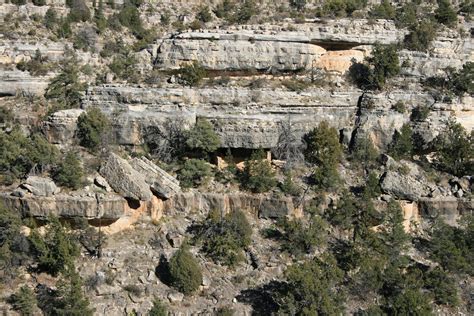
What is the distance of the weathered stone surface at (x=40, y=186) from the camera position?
24.0 m

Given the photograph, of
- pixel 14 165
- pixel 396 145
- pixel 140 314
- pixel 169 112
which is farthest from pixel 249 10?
pixel 140 314

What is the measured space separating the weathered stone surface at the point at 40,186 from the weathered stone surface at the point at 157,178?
4.71m

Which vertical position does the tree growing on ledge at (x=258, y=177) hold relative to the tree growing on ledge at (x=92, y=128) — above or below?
below

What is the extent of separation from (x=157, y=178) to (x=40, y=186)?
6200 mm

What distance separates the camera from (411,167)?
30672mm

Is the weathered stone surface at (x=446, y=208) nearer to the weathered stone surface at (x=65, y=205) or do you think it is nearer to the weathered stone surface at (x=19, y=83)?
the weathered stone surface at (x=65, y=205)

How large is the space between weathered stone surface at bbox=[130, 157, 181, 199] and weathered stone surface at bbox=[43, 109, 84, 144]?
4749mm

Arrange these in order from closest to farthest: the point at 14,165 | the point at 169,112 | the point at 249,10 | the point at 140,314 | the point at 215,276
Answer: the point at 140,314, the point at 215,276, the point at 14,165, the point at 169,112, the point at 249,10

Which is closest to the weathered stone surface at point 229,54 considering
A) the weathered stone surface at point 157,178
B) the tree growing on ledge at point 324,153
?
the tree growing on ledge at point 324,153

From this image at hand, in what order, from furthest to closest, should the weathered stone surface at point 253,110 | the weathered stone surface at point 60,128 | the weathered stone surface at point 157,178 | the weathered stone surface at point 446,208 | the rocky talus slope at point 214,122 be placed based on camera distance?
the weathered stone surface at point 253,110 < the weathered stone surface at point 60,128 < the weathered stone surface at point 446,208 < the weathered stone surface at point 157,178 < the rocky talus slope at point 214,122

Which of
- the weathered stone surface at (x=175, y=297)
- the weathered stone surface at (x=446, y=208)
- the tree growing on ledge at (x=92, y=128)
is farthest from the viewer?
the tree growing on ledge at (x=92, y=128)

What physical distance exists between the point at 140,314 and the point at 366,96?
2073 centimetres

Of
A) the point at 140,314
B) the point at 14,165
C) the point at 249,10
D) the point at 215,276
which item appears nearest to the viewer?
the point at 140,314

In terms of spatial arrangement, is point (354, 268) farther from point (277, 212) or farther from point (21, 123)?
point (21, 123)
